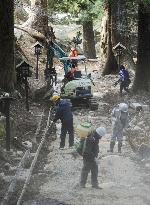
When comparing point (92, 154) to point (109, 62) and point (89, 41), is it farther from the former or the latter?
point (89, 41)

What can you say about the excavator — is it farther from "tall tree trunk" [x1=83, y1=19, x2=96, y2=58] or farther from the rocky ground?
"tall tree trunk" [x1=83, y1=19, x2=96, y2=58]

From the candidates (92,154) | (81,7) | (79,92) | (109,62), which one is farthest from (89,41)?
(92,154)

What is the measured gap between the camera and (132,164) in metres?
14.7

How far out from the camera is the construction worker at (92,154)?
1223 cm

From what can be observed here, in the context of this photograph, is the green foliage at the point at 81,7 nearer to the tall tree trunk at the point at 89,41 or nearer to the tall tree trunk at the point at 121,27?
the tall tree trunk at the point at 121,27

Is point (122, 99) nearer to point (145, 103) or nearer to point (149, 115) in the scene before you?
point (145, 103)

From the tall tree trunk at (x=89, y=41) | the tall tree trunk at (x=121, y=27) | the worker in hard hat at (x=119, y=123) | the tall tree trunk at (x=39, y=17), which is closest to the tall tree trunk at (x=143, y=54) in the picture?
the tall tree trunk at (x=121, y=27)

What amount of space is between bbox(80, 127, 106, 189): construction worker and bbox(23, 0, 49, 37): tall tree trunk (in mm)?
25098

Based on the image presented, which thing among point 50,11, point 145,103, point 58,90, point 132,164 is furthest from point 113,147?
point 50,11

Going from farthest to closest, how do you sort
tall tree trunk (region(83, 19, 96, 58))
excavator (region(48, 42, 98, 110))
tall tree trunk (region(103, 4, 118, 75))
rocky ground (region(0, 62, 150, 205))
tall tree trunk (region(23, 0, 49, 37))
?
tall tree trunk (region(83, 19, 96, 58))
tall tree trunk (region(23, 0, 49, 37))
tall tree trunk (region(103, 4, 118, 75))
excavator (region(48, 42, 98, 110))
rocky ground (region(0, 62, 150, 205))

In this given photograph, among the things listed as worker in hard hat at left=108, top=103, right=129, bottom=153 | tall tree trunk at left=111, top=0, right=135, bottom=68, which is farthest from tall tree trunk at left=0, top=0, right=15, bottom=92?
tall tree trunk at left=111, top=0, right=135, bottom=68

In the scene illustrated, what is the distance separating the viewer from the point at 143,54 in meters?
25.0

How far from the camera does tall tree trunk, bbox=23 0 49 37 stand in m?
36.2

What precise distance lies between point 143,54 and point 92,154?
44.4 ft
